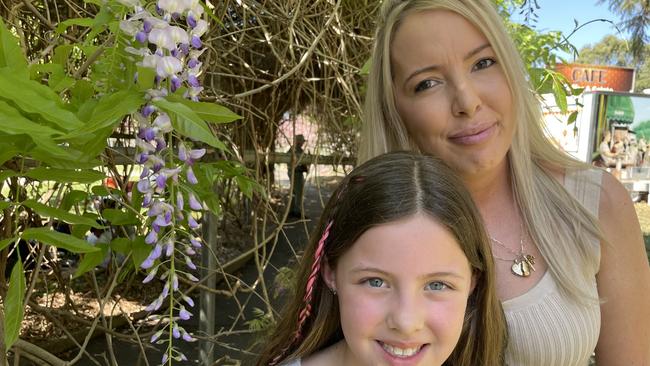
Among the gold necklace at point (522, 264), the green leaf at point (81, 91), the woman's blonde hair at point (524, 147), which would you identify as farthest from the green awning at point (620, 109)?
the green leaf at point (81, 91)

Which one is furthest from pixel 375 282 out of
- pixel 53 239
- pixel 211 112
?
pixel 53 239

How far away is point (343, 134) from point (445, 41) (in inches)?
82.1

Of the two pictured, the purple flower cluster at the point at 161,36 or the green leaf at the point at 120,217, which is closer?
the purple flower cluster at the point at 161,36

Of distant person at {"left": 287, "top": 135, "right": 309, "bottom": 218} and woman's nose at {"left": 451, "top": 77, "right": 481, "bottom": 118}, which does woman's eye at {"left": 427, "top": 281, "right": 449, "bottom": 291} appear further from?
distant person at {"left": 287, "top": 135, "right": 309, "bottom": 218}

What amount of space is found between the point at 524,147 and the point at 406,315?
29.4 inches

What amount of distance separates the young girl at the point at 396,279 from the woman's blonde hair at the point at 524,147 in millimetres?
269

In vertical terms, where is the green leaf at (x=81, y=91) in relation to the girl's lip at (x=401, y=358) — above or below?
above

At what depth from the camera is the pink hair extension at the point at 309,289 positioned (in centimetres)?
112

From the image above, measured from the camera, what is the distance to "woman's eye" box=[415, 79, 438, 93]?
4.39 ft

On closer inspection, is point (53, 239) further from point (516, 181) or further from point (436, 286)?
point (516, 181)

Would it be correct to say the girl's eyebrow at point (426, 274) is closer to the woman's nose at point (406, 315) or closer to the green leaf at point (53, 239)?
the woman's nose at point (406, 315)

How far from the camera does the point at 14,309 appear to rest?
0.79 meters

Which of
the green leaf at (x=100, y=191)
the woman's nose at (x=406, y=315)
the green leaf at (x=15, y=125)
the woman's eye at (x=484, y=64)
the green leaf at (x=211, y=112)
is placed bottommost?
the woman's nose at (x=406, y=315)

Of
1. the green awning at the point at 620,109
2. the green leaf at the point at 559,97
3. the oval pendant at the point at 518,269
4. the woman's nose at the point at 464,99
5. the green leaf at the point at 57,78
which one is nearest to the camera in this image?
the green leaf at the point at 57,78
